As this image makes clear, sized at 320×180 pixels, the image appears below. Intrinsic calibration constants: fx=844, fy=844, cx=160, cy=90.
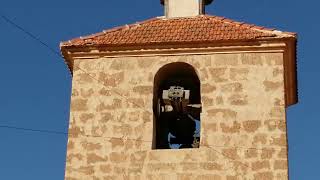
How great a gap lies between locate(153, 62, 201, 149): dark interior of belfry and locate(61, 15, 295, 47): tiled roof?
512 millimetres

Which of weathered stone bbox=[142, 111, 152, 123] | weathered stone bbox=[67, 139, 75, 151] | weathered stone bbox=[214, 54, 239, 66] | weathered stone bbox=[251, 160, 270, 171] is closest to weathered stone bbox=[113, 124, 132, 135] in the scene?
weathered stone bbox=[142, 111, 152, 123]

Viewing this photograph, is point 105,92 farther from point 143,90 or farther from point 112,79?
point 143,90

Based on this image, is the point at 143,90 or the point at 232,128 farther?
the point at 143,90

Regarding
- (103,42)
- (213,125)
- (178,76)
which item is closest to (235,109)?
(213,125)

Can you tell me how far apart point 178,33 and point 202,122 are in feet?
5.43

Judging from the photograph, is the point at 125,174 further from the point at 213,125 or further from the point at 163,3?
the point at 163,3

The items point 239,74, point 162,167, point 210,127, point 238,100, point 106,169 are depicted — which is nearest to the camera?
point 162,167

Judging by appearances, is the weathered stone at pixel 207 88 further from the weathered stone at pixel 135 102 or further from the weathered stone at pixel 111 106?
the weathered stone at pixel 111 106

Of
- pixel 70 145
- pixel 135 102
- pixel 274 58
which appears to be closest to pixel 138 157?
pixel 135 102

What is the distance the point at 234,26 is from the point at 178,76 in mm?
1177

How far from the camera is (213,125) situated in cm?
1210

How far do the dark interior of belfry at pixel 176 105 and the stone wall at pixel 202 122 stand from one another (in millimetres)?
244

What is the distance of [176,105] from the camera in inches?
499

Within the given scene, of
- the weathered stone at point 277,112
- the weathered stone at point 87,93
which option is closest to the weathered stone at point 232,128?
the weathered stone at point 277,112
